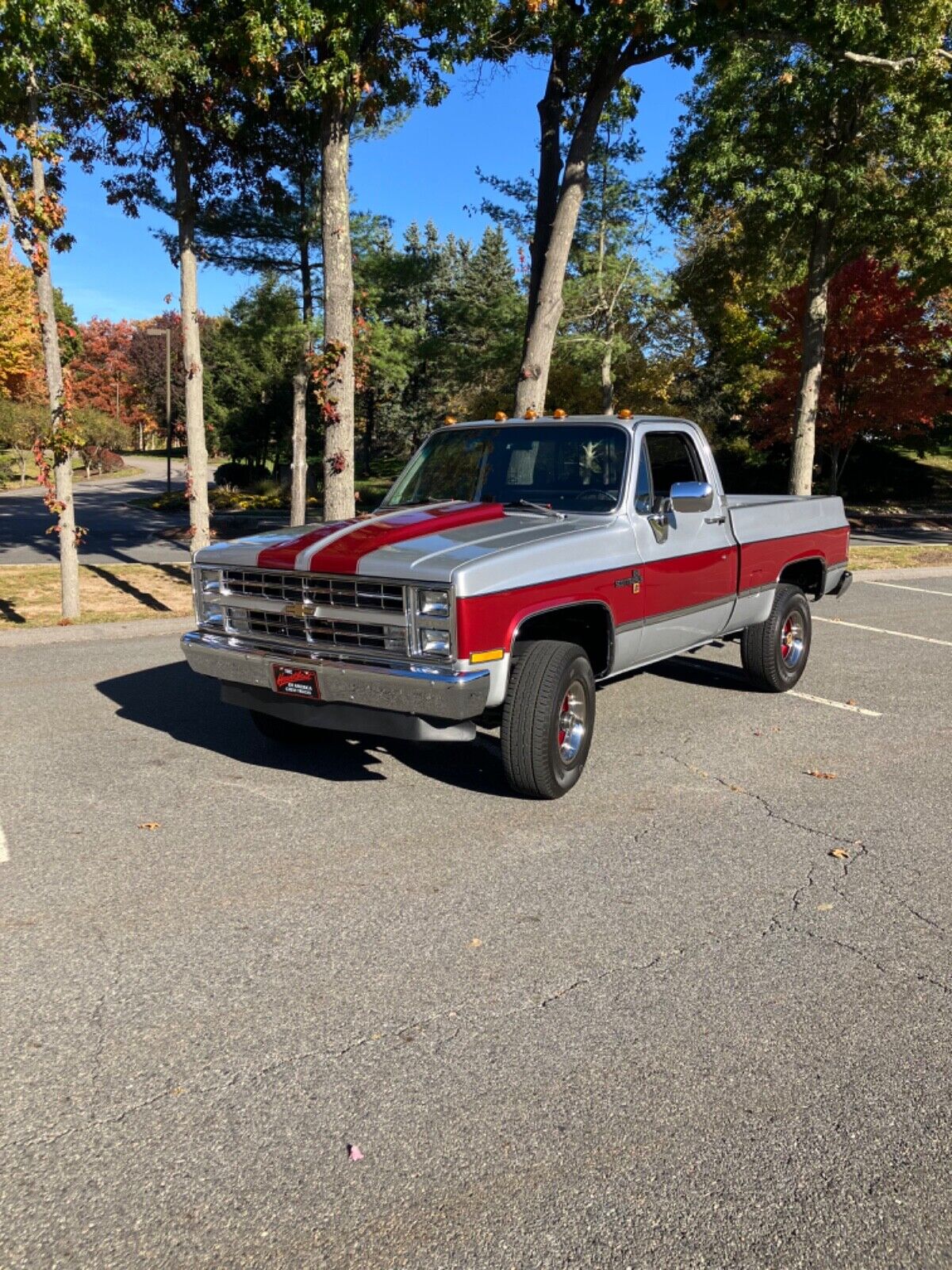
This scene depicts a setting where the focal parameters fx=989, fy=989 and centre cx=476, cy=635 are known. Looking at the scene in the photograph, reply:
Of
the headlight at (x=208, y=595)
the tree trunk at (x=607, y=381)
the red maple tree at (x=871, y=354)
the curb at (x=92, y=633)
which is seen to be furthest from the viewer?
the tree trunk at (x=607, y=381)

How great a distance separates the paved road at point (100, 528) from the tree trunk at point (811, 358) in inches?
489

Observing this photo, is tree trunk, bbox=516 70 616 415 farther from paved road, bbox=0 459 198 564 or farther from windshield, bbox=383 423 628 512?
paved road, bbox=0 459 198 564

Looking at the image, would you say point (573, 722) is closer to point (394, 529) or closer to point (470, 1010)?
point (394, 529)

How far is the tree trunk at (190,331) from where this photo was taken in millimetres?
12469

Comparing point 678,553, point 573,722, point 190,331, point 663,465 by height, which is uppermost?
point 190,331

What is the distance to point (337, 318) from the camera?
38.8 feet

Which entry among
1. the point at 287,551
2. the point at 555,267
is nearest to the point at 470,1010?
the point at 287,551

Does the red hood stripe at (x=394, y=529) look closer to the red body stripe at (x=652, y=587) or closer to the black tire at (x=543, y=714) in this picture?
the red body stripe at (x=652, y=587)

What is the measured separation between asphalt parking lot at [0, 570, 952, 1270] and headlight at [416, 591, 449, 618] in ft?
3.54

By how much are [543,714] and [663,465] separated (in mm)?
2334

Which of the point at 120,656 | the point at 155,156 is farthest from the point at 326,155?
the point at 120,656

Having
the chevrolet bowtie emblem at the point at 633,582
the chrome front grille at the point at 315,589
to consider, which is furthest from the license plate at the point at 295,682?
the chevrolet bowtie emblem at the point at 633,582

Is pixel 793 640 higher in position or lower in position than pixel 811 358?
lower

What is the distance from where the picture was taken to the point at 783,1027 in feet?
10.6
